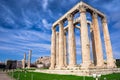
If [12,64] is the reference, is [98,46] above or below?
above

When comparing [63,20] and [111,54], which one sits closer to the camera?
[111,54]

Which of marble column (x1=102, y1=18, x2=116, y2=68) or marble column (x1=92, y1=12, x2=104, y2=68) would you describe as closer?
marble column (x1=92, y1=12, x2=104, y2=68)

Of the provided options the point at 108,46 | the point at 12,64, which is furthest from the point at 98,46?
the point at 12,64

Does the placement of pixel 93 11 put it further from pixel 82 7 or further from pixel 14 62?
pixel 14 62

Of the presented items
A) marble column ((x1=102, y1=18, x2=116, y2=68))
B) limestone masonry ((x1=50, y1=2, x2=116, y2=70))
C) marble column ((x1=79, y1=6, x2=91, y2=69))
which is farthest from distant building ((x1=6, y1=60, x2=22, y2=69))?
marble column ((x1=79, y1=6, x2=91, y2=69))

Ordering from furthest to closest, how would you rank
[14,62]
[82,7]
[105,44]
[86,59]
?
[14,62] < [105,44] < [82,7] < [86,59]

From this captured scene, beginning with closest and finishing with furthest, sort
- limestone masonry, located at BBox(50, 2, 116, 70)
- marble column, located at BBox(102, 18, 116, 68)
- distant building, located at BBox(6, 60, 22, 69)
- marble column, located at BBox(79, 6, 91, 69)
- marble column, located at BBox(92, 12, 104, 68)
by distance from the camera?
marble column, located at BBox(79, 6, 91, 69), limestone masonry, located at BBox(50, 2, 116, 70), marble column, located at BBox(92, 12, 104, 68), marble column, located at BBox(102, 18, 116, 68), distant building, located at BBox(6, 60, 22, 69)

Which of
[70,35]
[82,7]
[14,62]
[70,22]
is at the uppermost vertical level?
[82,7]

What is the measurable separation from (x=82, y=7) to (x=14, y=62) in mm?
95092

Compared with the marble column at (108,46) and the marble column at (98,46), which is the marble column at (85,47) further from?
the marble column at (108,46)

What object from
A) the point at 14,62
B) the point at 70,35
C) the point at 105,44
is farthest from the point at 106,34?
the point at 14,62

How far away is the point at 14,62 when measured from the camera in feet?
372

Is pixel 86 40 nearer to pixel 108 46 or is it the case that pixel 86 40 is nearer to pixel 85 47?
pixel 85 47

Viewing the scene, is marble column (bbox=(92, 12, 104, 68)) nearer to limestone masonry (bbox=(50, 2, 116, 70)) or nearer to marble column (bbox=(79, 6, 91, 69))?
limestone masonry (bbox=(50, 2, 116, 70))
